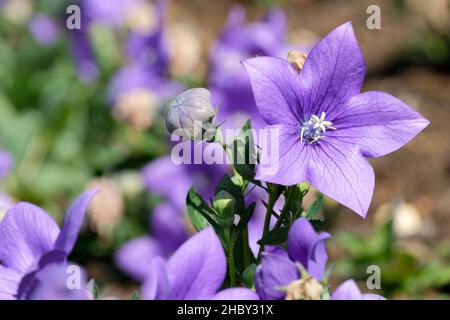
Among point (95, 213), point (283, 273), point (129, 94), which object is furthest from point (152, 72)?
point (283, 273)

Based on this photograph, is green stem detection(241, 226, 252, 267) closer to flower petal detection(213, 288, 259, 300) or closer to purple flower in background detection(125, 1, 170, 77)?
flower petal detection(213, 288, 259, 300)

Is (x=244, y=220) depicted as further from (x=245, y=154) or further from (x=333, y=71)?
(x=333, y=71)

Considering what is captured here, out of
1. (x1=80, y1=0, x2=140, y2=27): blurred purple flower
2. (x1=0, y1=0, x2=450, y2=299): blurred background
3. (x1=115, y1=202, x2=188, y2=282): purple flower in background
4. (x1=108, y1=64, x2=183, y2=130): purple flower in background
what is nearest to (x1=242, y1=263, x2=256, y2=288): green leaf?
(x1=0, y1=0, x2=450, y2=299): blurred background

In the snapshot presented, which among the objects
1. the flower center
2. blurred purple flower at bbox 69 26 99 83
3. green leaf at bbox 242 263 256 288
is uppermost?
blurred purple flower at bbox 69 26 99 83

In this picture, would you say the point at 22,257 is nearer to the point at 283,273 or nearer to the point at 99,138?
the point at 283,273

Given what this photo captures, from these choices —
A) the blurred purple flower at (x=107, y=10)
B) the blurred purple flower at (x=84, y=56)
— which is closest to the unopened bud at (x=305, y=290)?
the blurred purple flower at (x=84, y=56)

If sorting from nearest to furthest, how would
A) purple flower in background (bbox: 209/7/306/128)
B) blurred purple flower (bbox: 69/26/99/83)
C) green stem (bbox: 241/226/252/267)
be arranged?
green stem (bbox: 241/226/252/267), purple flower in background (bbox: 209/7/306/128), blurred purple flower (bbox: 69/26/99/83)

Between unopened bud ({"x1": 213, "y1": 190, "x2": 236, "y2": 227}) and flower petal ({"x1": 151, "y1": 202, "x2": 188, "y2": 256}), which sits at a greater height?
unopened bud ({"x1": 213, "y1": 190, "x2": 236, "y2": 227})
